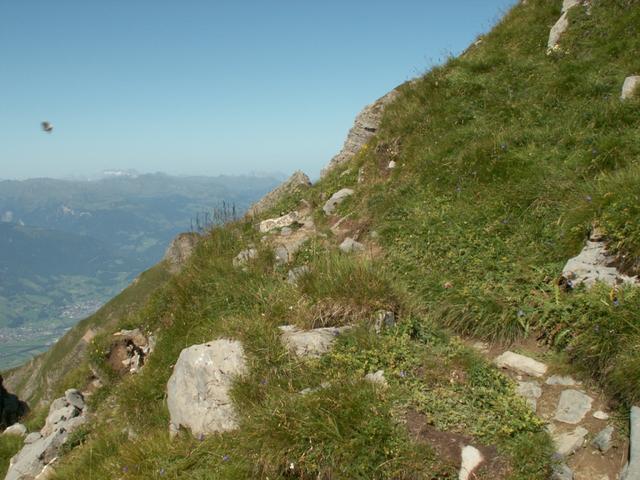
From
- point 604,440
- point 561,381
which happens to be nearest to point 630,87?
point 561,381

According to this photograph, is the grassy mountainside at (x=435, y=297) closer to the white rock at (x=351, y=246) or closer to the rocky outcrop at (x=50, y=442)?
the white rock at (x=351, y=246)

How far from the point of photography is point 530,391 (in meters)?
5.30

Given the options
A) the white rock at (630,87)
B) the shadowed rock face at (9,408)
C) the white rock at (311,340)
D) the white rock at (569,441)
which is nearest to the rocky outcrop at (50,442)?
the white rock at (311,340)

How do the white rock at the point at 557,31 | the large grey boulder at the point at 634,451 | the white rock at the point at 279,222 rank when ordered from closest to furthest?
the large grey boulder at the point at 634,451 < the white rock at the point at 557,31 < the white rock at the point at 279,222

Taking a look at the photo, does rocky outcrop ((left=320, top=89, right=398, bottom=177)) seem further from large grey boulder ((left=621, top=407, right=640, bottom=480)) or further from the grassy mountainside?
large grey boulder ((left=621, top=407, right=640, bottom=480))

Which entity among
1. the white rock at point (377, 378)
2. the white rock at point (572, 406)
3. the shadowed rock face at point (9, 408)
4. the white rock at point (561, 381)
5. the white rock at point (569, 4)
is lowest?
the shadowed rock face at point (9, 408)

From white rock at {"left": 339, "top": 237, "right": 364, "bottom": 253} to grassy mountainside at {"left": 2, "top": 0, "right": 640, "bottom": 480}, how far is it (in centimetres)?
27

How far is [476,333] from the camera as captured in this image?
642 centimetres

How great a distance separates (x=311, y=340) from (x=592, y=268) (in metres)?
3.90

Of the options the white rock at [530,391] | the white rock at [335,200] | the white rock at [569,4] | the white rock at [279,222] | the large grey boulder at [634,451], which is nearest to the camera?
the large grey boulder at [634,451]

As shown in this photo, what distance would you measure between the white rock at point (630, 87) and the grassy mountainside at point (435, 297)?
10.0 inches

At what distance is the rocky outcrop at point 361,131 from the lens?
20.7m

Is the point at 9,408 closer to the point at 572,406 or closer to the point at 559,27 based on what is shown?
the point at 572,406

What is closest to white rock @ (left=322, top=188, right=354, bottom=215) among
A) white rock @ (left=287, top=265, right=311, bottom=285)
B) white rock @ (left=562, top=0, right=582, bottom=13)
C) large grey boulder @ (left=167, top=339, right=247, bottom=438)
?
white rock @ (left=287, top=265, right=311, bottom=285)
